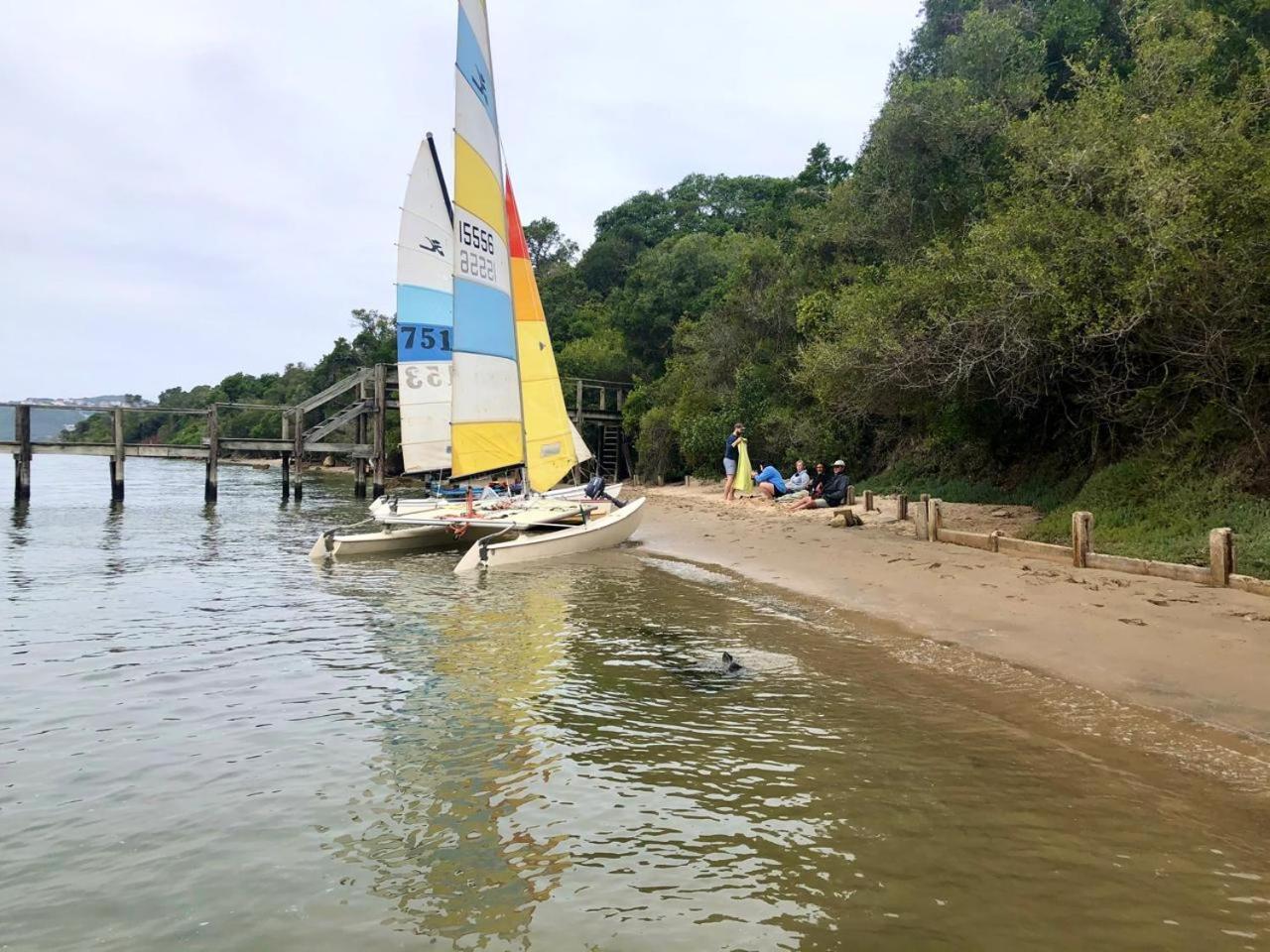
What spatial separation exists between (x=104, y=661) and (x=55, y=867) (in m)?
4.78

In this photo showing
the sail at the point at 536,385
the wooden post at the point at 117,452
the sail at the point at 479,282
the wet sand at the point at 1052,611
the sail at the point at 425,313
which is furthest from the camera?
the wooden post at the point at 117,452

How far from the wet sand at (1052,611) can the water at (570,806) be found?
1240 mm

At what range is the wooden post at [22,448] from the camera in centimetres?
2831

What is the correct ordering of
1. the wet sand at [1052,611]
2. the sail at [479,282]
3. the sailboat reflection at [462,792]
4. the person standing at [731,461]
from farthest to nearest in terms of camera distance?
1. the person standing at [731,461]
2. the sail at [479,282]
3. the wet sand at [1052,611]
4. the sailboat reflection at [462,792]

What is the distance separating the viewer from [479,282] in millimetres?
16406

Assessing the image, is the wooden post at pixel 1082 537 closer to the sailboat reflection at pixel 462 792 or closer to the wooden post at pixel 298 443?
the sailboat reflection at pixel 462 792

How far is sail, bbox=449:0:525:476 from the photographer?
51.3 feet

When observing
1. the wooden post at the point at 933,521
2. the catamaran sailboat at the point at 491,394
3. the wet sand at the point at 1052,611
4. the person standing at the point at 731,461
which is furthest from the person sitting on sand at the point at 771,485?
the wooden post at the point at 933,521

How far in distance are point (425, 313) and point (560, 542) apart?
933 cm

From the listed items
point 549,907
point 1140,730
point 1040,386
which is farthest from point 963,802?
point 1040,386

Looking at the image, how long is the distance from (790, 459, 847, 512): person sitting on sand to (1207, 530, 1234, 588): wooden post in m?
10.4

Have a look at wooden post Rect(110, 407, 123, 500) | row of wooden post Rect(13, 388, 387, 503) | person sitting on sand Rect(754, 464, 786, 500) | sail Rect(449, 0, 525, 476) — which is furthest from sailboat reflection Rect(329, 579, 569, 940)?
wooden post Rect(110, 407, 123, 500)

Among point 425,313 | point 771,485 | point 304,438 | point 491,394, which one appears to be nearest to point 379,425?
point 304,438

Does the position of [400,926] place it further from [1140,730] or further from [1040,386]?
[1040,386]
